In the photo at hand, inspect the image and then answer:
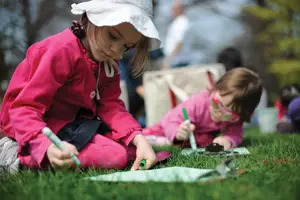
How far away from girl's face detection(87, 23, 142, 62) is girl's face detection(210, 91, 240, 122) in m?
0.95

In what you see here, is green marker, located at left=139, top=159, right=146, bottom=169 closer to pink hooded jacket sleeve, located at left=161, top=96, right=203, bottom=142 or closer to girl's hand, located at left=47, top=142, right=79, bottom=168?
girl's hand, located at left=47, top=142, right=79, bottom=168

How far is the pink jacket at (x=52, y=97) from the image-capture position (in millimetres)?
1586

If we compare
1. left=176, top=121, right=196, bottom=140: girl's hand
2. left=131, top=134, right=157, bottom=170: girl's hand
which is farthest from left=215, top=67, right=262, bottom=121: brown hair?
left=131, top=134, right=157, bottom=170: girl's hand

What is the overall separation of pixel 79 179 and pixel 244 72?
5.02ft

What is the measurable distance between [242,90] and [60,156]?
4.59ft

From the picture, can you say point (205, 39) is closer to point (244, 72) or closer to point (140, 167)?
point (244, 72)

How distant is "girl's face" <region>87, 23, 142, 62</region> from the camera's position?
170cm

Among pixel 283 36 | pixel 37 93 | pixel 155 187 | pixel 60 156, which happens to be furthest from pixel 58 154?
pixel 283 36

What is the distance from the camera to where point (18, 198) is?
1197mm

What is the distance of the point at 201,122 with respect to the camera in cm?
282

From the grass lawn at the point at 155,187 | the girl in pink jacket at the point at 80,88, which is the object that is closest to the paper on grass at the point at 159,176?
the grass lawn at the point at 155,187

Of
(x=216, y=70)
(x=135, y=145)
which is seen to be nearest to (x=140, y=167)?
(x=135, y=145)

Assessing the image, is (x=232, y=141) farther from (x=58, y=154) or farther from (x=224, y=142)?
(x=58, y=154)

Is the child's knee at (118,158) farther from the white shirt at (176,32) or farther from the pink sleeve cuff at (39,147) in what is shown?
the white shirt at (176,32)
